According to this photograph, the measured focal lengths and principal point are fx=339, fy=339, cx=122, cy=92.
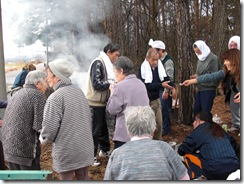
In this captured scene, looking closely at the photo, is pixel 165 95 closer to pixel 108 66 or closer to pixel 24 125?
pixel 108 66

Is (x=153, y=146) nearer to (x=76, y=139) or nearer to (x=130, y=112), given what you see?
(x=130, y=112)

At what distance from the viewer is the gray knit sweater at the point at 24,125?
2.95m

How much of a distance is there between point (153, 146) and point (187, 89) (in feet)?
10.4

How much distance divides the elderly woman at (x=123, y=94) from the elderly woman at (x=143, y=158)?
965 mm

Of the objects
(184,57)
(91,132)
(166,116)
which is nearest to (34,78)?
(91,132)

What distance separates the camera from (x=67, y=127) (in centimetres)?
278

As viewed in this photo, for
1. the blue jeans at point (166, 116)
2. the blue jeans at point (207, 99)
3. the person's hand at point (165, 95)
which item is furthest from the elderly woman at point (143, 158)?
the blue jeans at point (166, 116)

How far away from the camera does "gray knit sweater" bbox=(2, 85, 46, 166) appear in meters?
2.95

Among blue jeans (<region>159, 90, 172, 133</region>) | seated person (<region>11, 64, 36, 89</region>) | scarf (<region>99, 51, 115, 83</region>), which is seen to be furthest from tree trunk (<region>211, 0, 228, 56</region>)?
seated person (<region>11, 64, 36, 89</region>)

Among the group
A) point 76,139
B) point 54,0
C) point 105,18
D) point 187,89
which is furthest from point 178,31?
point 76,139

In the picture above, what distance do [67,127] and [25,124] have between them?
1.43 feet

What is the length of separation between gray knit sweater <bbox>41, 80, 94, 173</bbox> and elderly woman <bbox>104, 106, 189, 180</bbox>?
74 centimetres

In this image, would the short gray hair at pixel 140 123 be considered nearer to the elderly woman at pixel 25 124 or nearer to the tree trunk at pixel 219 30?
the elderly woman at pixel 25 124

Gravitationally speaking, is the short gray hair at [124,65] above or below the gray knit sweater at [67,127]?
above
